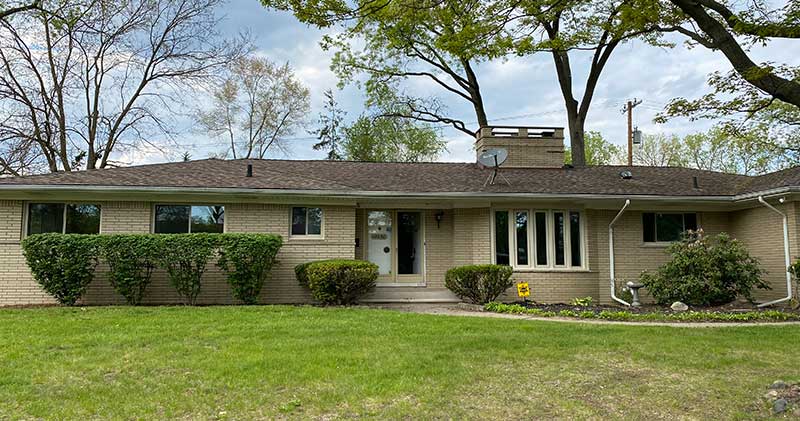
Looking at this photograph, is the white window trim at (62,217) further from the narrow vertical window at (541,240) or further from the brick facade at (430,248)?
the narrow vertical window at (541,240)

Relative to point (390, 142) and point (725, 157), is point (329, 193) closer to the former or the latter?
point (390, 142)

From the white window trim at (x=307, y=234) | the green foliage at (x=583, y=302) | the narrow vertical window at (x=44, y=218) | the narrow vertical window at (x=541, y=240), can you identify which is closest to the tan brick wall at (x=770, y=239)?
the green foliage at (x=583, y=302)

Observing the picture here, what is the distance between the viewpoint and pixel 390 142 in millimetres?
31734

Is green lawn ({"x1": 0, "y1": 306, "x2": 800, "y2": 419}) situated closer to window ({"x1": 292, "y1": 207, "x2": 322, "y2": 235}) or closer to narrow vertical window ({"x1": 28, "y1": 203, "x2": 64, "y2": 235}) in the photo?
narrow vertical window ({"x1": 28, "y1": 203, "x2": 64, "y2": 235})

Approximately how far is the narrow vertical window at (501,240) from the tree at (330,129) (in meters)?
21.1

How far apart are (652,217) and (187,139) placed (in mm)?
22592

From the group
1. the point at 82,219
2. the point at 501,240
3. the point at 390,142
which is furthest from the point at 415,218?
the point at 390,142

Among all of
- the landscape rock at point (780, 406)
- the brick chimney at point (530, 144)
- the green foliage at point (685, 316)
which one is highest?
the brick chimney at point (530, 144)

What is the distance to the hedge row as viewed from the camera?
10305 mm

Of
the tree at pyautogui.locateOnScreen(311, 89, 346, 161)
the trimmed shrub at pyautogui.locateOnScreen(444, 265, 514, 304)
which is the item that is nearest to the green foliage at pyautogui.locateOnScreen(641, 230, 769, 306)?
the trimmed shrub at pyautogui.locateOnScreen(444, 265, 514, 304)

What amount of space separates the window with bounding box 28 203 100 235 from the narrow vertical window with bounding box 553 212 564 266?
1023 cm

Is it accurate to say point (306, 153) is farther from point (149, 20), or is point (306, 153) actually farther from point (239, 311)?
point (239, 311)

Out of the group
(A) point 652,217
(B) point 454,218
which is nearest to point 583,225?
(A) point 652,217

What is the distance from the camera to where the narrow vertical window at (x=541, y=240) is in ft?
40.9
